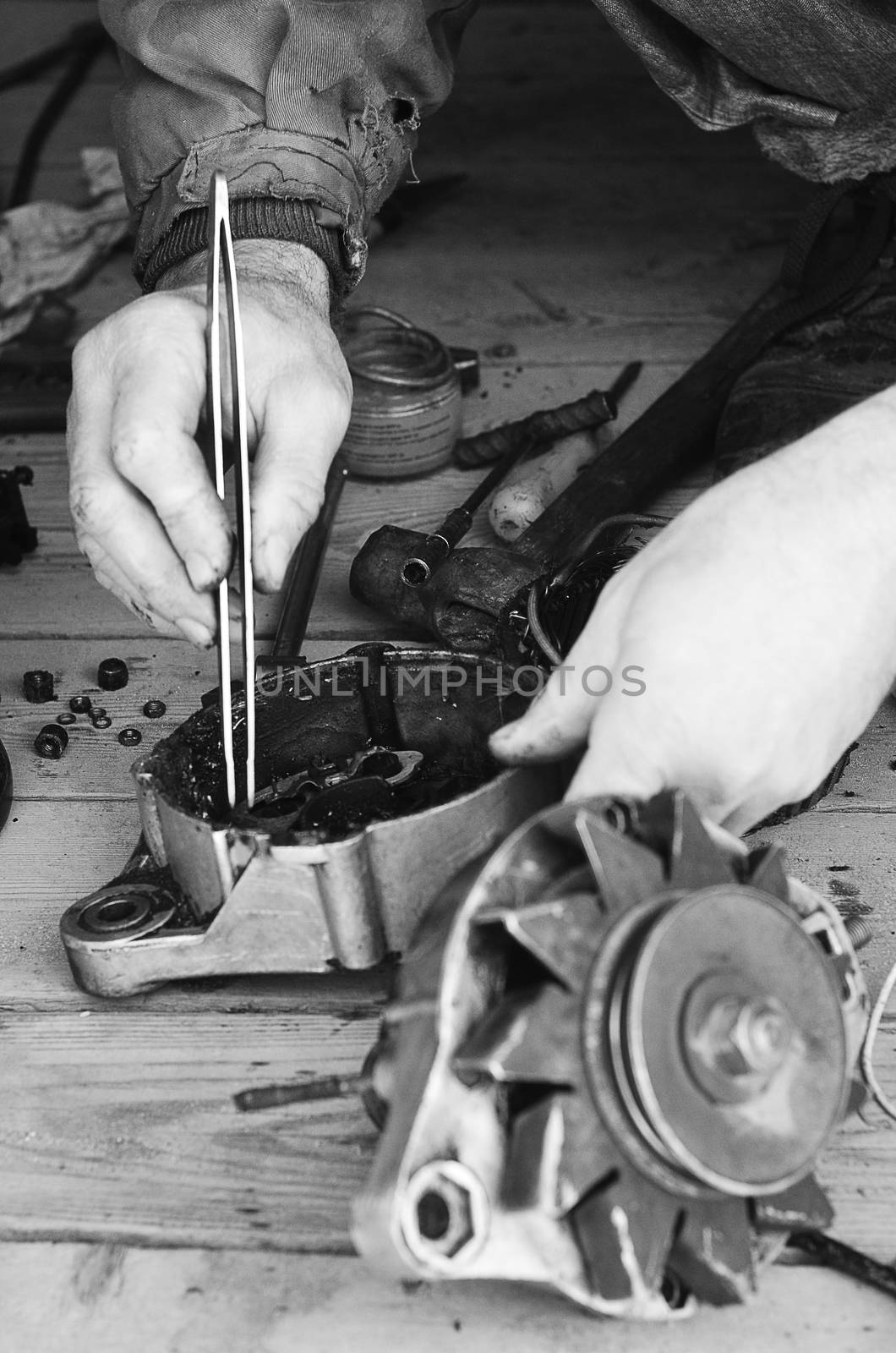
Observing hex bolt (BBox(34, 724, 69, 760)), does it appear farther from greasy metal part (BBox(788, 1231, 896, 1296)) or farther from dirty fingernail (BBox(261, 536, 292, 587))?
greasy metal part (BBox(788, 1231, 896, 1296))

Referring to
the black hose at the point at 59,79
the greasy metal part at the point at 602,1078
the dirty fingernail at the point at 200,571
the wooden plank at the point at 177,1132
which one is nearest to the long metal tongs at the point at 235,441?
the dirty fingernail at the point at 200,571

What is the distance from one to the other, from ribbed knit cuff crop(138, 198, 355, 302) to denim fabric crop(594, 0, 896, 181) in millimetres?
534

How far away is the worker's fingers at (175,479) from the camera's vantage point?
44.7 inches

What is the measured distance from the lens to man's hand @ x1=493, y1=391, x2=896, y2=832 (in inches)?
40.7

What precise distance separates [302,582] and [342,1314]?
36.7 inches

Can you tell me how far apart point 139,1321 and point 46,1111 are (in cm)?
21

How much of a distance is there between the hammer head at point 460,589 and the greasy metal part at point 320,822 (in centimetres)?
18

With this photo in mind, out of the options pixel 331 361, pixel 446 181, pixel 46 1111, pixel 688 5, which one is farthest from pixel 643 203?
pixel 46 1111

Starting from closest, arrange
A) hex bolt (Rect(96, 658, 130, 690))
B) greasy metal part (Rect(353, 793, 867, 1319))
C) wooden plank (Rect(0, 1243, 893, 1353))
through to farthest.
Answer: greasy metal part (Rect(353, 793, 867, 1319)), wooden plank (Rect(0, 1243, 893, 1353)), hex bolt (Rect(96, 658, 130, 690))

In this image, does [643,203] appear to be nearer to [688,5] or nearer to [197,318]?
[688,5]

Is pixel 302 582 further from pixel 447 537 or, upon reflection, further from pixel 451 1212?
pixel 451 1212

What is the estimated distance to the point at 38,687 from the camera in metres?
1.58

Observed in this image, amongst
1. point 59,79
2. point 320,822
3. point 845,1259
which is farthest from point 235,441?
point 59,79

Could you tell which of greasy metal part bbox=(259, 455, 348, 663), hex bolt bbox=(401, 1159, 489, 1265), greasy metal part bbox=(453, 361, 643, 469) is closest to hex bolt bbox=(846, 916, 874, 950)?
hex bolt bbox=(401, 1159, 489, 1265)
